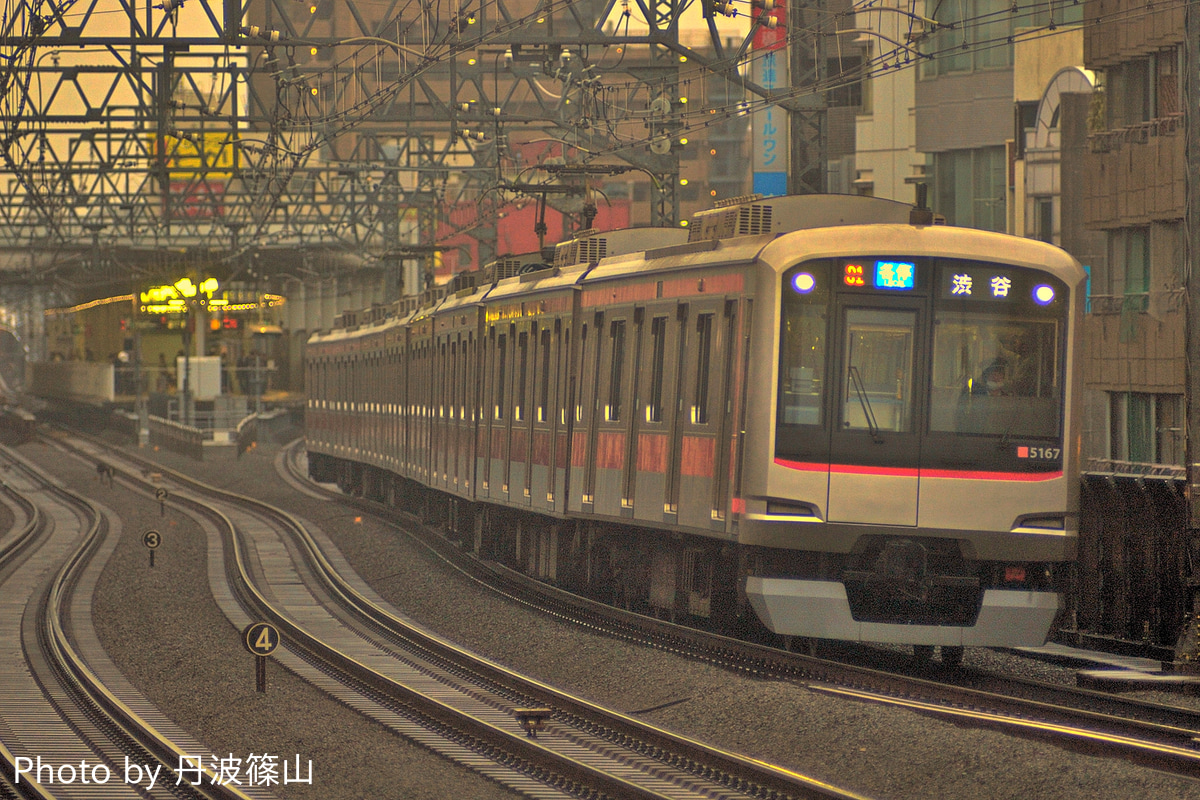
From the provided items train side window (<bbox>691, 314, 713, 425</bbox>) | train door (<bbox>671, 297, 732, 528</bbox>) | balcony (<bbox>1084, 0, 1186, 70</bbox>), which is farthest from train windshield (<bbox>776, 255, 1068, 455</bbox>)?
balcony (<bbox>1084, 0, 1186, 70</bbox>)

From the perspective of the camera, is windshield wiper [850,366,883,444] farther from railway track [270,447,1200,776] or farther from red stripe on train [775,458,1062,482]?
railway track [270,447,1200,776]

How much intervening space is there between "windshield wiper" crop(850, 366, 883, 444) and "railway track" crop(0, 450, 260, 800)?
5.20 m

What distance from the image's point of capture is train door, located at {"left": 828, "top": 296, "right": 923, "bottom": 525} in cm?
Result: 1382

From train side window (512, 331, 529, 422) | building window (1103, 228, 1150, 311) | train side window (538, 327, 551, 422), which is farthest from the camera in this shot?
building window (1103, 228, 1150, 311)

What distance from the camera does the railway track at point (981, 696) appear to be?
35.8ft

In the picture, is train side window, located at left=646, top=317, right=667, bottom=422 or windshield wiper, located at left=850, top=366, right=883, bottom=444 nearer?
windshield wiper, located at left=850, top=366, right=883, bottom=444

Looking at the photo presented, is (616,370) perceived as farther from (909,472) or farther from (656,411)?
(909,472)

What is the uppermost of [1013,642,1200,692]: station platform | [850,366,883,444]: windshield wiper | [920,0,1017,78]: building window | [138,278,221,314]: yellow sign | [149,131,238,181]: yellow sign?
[920,0,1017,78]: building window

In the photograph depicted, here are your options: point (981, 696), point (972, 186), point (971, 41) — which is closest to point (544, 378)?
point (981, 696)

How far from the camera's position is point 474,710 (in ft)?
46.5

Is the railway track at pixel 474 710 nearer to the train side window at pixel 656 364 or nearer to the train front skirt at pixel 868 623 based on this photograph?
the train front skirt at pixel 868 623

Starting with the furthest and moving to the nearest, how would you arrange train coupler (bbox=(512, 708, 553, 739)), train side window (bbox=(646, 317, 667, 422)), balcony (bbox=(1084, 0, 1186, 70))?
balcony (bbox=(1084, 0, 1186, 70)) < train side window (bbox=(646, 317, 667, 422)) < train coupler (bbox=(512, 708, 553, 739))

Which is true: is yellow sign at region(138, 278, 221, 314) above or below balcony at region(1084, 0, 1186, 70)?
below

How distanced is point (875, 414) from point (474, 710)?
366 cm
